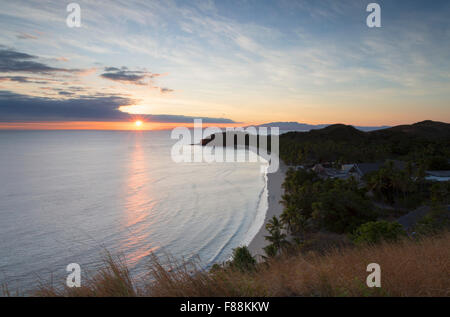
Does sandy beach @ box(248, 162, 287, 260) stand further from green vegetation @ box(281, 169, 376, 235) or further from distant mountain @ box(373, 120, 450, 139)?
distant mountain @ box(373, 120, 450, 139)

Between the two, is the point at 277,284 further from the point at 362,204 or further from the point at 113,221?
the point at 113,221

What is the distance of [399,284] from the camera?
3910mm

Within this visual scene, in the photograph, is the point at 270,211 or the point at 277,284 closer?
the point at 277,284

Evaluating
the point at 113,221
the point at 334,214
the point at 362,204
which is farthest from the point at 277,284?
the point at 113,221

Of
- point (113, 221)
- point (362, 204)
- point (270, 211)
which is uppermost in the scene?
point (362, 204)

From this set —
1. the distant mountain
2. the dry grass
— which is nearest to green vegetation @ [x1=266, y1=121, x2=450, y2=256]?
the dry grass

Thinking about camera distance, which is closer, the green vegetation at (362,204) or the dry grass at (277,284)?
the dry grass at (277,284)

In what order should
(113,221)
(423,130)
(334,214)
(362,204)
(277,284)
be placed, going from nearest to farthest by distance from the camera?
(277,284) → (334,214) → (362,204) → (113,221) → (423,130)

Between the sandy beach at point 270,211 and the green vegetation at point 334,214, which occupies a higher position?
the green vegetation at point 334,214

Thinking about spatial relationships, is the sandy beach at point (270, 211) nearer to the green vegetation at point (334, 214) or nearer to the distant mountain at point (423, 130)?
the green vegetation at point (334, 214)

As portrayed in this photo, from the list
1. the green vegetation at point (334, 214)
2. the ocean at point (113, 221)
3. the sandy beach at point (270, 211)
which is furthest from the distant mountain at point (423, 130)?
the green vegetation at point (334, 214)
